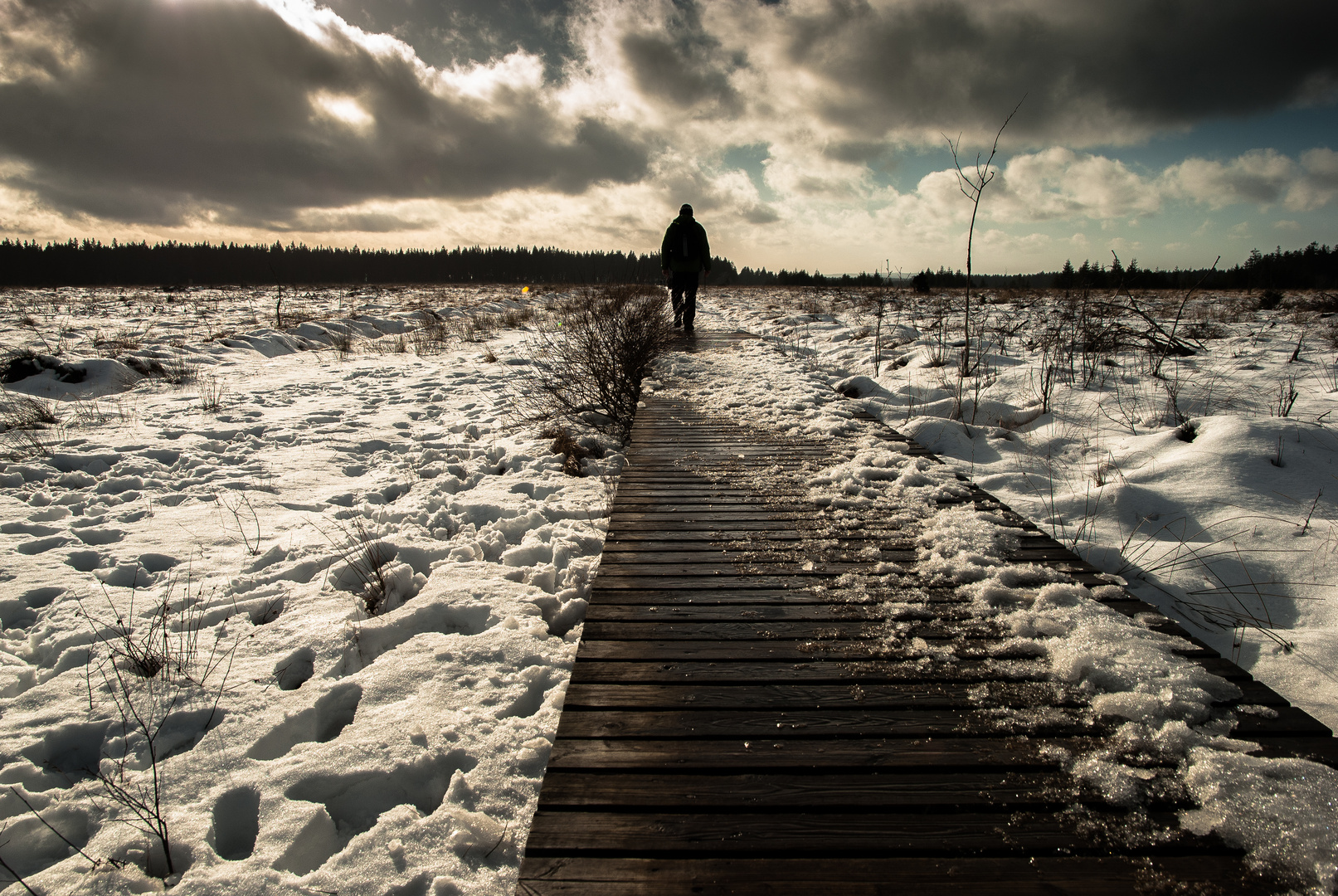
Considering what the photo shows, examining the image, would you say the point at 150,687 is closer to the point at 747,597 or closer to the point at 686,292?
the point at 747,597

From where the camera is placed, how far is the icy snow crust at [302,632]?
172 cm

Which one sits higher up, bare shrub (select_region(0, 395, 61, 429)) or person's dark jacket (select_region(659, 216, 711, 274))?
person's dark jacket (select_region(659, 216, 711, 274))

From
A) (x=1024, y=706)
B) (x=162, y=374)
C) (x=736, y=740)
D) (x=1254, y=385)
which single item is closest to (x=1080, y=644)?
(x=1024, y=706)

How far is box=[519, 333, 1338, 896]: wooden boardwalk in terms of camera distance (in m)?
1.22

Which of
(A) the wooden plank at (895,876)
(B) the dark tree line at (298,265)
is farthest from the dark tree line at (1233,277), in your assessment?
Answer: (B) the dark tree line at (298,265)

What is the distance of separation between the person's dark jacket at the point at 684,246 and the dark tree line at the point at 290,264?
5822 cm

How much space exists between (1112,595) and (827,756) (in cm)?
160

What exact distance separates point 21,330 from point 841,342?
16.4 metres

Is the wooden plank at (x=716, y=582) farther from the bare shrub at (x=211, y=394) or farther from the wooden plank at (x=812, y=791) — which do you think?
the bare shrub at (x=211, y=394)

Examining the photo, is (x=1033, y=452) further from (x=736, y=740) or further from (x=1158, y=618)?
(x=736, y=740)

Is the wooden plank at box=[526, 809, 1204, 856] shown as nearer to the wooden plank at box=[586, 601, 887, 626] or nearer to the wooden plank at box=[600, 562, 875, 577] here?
the wooden plank at box=[586, 601, 887, 626]

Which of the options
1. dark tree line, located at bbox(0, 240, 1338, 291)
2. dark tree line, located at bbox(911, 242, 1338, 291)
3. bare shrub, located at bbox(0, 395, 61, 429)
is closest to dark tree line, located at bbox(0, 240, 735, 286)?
dark tree line, located at bbox(0, 240, 1338, 291)

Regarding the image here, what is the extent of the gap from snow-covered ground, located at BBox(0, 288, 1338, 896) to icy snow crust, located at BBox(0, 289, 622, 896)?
0.05 ft

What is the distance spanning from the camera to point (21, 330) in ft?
35.2
